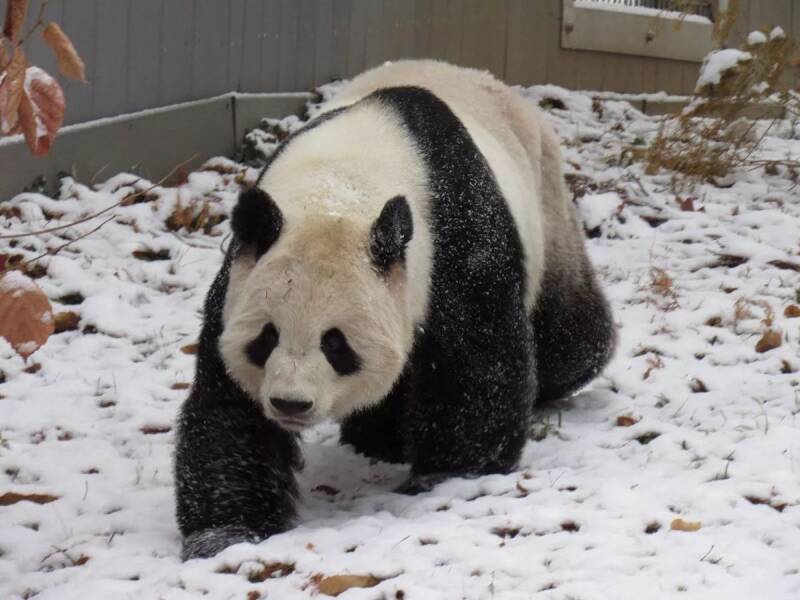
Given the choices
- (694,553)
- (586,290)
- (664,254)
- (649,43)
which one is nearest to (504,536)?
(694,553)

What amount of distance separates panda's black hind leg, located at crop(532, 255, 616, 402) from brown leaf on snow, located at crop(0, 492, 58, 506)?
2.14 meters

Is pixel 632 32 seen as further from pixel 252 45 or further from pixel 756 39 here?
pixel 252 45

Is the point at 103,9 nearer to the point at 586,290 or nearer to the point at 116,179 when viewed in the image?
the point at 116,179

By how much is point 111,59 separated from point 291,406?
4.38 metres

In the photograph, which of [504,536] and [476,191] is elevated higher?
[476,191]

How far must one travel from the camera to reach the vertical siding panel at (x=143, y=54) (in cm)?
766

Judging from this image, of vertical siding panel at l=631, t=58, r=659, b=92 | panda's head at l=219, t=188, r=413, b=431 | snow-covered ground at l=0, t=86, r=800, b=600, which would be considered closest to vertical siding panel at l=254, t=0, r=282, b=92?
snow-covered ground at l=0, t=86, r=800, b=600

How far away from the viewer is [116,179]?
294 inches

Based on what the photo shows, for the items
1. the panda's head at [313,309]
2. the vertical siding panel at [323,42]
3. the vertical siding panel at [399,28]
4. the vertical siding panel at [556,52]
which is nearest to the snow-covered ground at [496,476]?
the panda's head at [313,309]

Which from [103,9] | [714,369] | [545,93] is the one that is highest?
[103,9]

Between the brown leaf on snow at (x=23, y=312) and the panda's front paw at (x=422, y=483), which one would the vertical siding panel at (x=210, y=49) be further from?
the brown leaf on snow at (x=23, y=312)

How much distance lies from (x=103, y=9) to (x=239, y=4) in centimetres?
130

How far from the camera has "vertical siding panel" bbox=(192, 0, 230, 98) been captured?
323 inches

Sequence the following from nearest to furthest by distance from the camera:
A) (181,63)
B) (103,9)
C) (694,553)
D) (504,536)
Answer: (694,553) → (504,536) → (103,9) → (181,63)
